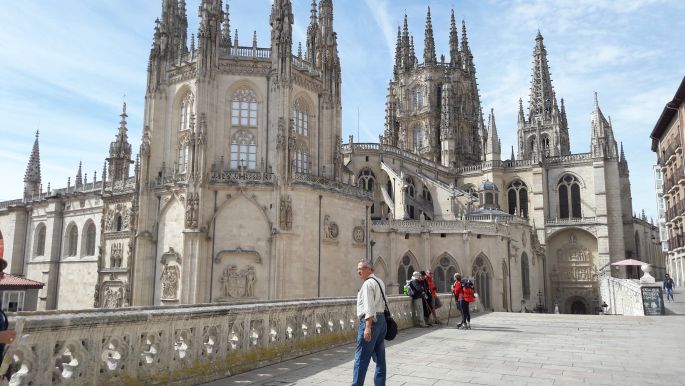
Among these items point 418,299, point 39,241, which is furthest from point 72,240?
point 418,299

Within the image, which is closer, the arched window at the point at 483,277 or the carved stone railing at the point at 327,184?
the carved stone railing at the point at 327,184

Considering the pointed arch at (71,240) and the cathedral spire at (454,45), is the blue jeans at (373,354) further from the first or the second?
the cathedral spire at (454,45)

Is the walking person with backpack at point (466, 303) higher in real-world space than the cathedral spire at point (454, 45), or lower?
lower

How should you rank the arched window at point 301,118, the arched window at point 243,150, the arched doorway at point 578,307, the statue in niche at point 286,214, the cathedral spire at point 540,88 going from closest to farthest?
the statue in niche at point 286,214 < the arched window at point 243,150 < the arched window at point 301,118 < the arched doorway at point 578,307 < the cathedral spire at point 540,88

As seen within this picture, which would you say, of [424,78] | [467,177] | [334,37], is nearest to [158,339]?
[334,37]

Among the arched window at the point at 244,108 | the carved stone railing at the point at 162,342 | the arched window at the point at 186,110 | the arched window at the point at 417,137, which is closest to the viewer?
the carved stone railing at the point at 162,342

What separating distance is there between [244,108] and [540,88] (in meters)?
55.7

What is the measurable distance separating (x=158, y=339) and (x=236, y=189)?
21927 mm

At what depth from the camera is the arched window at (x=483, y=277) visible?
40.5 metres

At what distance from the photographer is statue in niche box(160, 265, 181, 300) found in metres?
29.3

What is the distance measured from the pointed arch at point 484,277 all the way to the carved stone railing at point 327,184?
11.3 metres

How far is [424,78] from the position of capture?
68.6 m

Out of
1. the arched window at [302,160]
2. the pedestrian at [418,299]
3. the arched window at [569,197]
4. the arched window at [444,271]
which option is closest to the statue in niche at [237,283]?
the arched window at [302,160]

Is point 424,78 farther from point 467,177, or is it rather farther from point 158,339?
point 158,339
